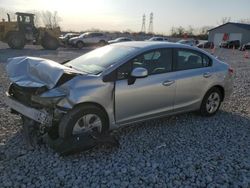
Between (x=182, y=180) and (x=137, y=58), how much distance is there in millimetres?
2048

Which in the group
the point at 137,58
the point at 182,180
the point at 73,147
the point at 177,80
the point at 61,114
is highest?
the point at 137,58

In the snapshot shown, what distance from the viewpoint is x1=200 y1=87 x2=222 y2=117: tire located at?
225 inches

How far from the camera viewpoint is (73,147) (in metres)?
3.84

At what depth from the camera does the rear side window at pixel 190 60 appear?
5.14m

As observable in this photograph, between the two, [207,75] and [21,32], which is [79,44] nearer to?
[21,32]

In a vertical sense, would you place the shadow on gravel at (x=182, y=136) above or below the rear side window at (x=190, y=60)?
below

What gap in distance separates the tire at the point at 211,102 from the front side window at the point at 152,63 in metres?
1.24

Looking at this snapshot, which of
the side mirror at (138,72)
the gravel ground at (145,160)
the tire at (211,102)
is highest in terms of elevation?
the side mirror at (138,72)

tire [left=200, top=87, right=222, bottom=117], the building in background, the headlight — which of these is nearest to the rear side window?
tire [left=200, top=87, right=222, bottom=117]

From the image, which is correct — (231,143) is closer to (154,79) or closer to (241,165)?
(241,165)

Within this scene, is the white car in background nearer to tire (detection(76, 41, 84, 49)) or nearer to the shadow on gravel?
tire (detection(76, 41, 84, 49))

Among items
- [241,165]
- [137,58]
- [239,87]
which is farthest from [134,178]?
[239,87]

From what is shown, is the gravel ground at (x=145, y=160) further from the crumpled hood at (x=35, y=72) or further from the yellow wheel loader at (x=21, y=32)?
the yellow wheel loader at (x=21, y=32)

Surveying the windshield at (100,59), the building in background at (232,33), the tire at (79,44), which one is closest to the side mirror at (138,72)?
the windshield at (100,59)
